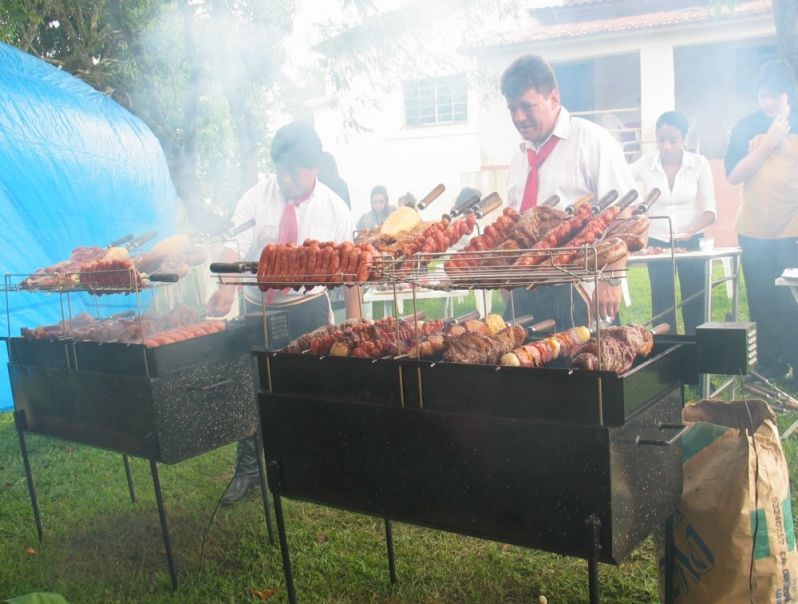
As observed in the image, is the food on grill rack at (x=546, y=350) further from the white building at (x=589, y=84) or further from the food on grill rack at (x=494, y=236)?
the white building at (x=589, y=84)

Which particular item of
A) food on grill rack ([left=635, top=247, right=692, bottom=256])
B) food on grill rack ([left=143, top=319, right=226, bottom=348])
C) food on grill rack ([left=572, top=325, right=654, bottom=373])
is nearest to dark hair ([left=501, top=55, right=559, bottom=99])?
food on grill rack ([left=572, top=325, right=654, bottom=373])

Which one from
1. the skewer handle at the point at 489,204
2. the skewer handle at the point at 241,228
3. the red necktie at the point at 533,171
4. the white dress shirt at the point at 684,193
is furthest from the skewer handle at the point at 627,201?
the white dress shirt at the point at 684,193

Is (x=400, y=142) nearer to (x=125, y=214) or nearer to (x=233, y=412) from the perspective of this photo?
(x=125, y=214)

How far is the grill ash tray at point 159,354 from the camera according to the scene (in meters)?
3.39

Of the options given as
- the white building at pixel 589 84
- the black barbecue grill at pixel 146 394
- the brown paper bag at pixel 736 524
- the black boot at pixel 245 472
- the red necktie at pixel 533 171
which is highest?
the white building at pixel 589 84

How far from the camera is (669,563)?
263 centimetres

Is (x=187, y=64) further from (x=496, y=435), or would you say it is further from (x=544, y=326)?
(x=496, y=435)

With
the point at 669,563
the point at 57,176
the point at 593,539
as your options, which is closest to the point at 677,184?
the point at 669,563

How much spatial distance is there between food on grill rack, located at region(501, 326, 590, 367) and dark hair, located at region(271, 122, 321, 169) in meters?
2.64

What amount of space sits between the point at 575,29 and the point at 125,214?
8.89m

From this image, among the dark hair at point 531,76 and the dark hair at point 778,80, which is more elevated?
the dark hair at point 778,80

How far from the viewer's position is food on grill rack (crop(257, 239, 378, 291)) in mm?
2547

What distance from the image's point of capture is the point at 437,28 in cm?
923

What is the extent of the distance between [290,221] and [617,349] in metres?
3.11
